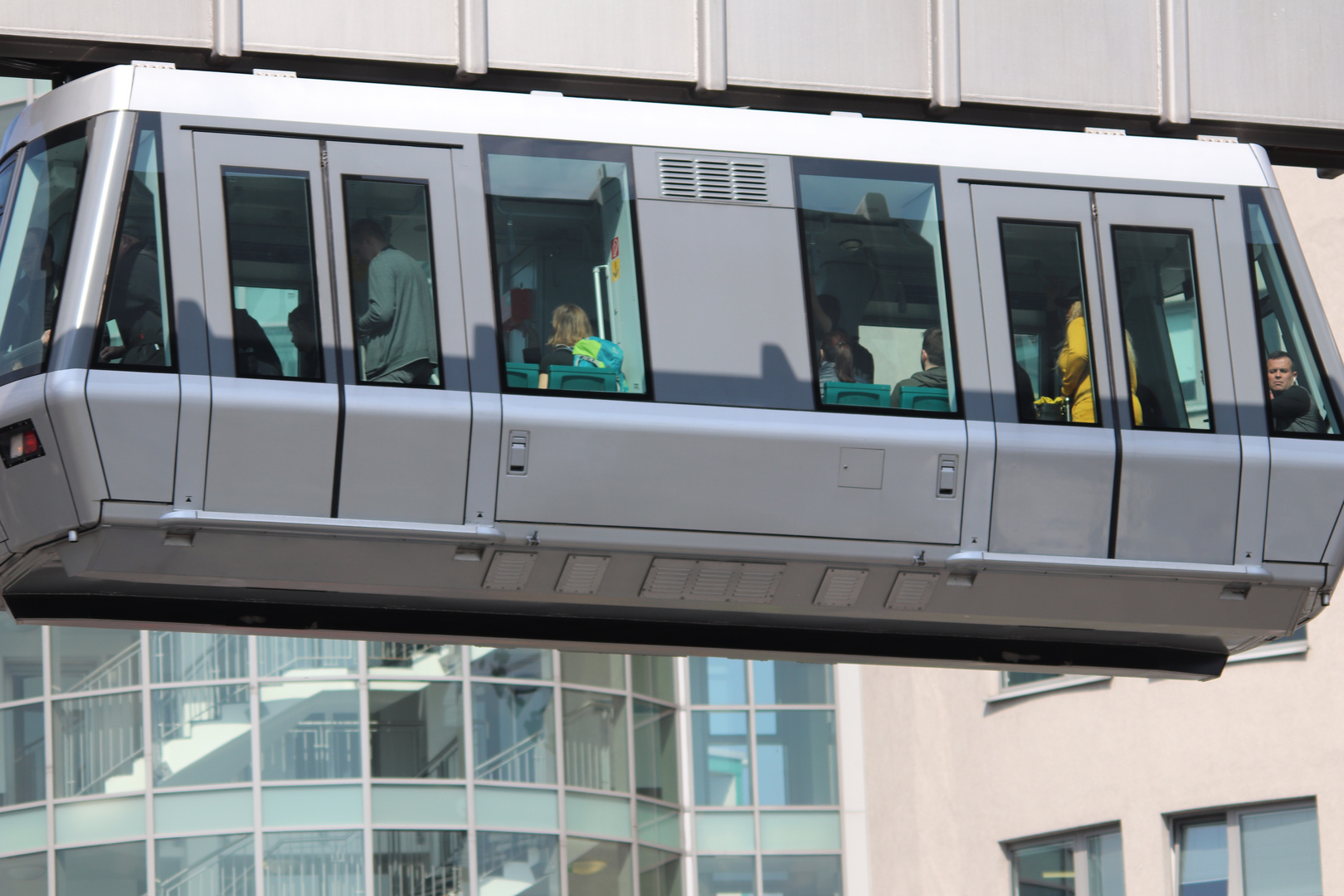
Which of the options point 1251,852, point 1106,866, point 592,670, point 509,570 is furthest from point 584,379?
point 592,670

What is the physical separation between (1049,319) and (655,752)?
60.6 feet

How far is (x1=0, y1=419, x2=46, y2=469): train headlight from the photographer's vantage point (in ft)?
34.3

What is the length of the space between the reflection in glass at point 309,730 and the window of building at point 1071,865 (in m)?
8.08

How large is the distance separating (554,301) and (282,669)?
15.3 metres

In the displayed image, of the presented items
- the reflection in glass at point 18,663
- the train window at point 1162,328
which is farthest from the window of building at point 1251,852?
the reflection in glass at point 18,663

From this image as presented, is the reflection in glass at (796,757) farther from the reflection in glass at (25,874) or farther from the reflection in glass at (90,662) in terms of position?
Result: the reflection in glass at (25,874)

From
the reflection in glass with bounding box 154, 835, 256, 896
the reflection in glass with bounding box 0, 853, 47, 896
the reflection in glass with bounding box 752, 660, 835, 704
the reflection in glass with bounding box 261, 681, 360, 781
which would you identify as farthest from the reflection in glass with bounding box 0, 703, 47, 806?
the reflection in glass with bounding box 752, 660, 835, 704

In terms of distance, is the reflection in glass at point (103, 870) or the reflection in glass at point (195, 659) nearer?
the reflection in glass at point (103, 870)

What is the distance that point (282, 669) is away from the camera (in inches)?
1000

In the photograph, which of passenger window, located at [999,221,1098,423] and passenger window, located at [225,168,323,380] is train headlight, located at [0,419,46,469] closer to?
passenger window, located at [225,168,323,380]

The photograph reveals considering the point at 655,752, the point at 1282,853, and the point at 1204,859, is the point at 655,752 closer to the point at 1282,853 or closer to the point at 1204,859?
the point at 1204,859

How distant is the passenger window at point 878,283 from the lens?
1154 centimetres

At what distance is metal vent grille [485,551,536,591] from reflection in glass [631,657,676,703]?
17.8 metres

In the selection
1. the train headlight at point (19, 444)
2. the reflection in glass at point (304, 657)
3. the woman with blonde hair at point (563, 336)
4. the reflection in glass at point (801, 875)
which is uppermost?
the woman with blonde hair at point (563, 336)
